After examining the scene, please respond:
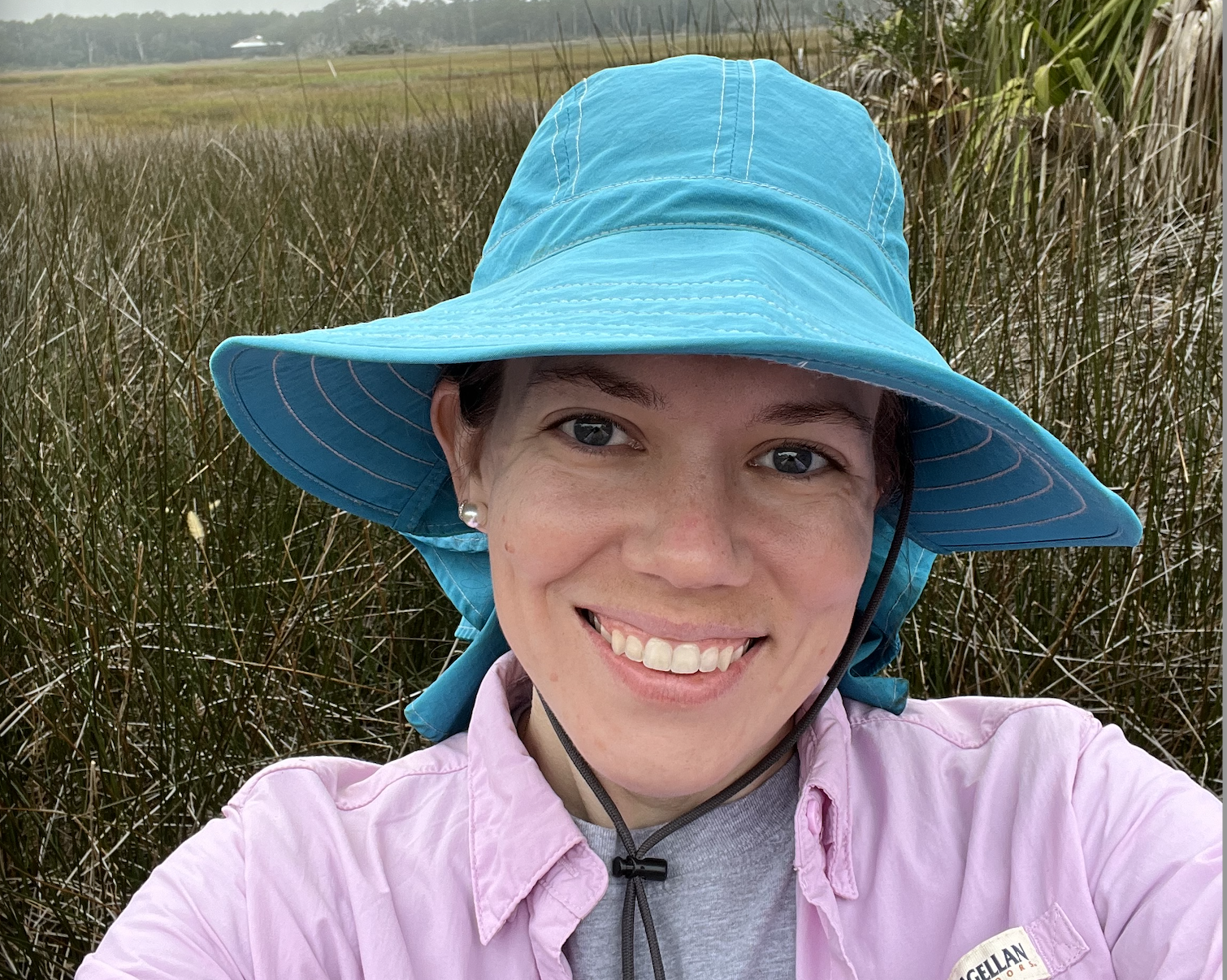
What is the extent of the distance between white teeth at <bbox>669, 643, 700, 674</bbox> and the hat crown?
392mm

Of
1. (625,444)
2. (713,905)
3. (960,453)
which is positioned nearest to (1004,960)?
(713,905)

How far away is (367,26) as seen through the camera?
Result: 3.50 meters

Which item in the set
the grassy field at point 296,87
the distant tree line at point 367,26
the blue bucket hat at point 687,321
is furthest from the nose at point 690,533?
the distant tree line at point 367,26

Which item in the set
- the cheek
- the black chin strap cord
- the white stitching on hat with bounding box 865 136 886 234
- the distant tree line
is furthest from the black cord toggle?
the distant tree line

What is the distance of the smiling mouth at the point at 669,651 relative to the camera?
3.76 feet

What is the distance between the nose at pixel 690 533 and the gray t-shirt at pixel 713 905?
1.02 ft

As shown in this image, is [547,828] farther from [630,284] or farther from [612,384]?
[630,284]

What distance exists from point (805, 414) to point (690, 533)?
174mm

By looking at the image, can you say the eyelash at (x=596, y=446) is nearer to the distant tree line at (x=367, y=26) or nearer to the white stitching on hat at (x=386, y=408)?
the white stitching on hat at (x=386, y=408)

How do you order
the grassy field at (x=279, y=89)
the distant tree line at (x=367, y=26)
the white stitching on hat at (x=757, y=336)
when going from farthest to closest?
the grassy field at (x=279, y=89) < the distant tree line at (x=367, y=26) < the white stitching on hat at (x=757, y=336)

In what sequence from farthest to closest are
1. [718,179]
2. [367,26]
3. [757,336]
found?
[367,26] → [718,179] → [757,336]

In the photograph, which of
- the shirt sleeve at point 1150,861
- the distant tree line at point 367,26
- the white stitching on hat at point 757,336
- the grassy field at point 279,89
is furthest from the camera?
the grassy field at point 279,89

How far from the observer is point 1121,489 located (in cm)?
244

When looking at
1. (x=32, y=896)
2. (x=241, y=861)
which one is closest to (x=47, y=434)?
(x=32, y=896)
